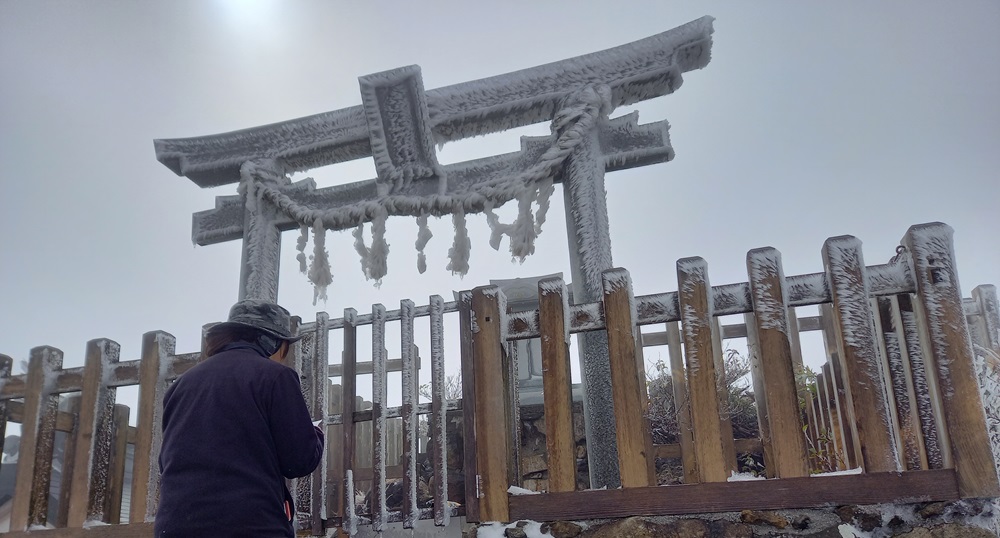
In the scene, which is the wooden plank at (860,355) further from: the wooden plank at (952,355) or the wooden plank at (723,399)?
the wooden plank at (723,399)

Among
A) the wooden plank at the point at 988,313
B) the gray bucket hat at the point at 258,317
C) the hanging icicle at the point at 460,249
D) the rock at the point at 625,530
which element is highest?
the hanging icicle at the point at 460,249

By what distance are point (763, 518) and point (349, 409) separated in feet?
6.94

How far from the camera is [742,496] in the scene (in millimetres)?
2658

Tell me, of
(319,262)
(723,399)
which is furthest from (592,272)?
(723,399)

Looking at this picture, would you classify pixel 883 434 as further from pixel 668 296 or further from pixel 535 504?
pixel 535 504

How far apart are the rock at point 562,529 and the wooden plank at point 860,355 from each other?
1151 millimetres

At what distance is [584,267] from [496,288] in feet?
2.42

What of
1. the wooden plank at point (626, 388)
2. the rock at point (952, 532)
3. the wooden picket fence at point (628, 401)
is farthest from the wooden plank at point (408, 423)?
the rock at point (952, 532)

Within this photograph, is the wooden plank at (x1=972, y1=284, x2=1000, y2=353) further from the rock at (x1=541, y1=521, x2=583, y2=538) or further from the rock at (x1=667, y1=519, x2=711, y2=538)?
the rock at (x1=541, y1=521, x2=583, y2=538)

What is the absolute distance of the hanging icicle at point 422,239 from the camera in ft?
14.3

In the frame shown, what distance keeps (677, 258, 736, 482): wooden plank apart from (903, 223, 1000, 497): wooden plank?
804 mm

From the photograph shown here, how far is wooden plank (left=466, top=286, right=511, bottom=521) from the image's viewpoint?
3.01 metres

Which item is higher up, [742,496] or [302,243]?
[302,243]

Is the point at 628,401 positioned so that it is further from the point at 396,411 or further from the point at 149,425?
the point at 149,425
